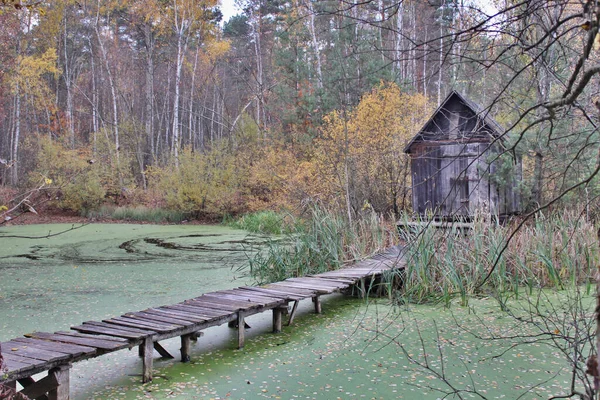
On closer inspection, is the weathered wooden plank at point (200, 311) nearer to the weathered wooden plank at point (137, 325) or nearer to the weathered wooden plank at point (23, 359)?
the weathered wooden plank at point (137, 325)

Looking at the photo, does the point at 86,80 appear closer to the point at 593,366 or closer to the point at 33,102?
the point at 33,102

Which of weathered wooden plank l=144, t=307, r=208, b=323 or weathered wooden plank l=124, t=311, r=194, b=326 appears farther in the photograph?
weathered wooden plank l=144, t=307, r=208, b=323

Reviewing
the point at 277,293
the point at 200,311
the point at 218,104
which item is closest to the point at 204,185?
the point at 218,104

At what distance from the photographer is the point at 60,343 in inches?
142

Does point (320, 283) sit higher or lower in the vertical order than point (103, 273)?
higher

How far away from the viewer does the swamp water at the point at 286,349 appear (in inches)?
139

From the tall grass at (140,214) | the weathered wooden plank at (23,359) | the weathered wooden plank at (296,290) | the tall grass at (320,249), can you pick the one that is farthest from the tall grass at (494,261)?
the tall grass at (140,214)

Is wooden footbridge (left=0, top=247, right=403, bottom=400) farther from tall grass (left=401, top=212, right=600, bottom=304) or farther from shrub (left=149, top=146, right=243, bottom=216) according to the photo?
shrub (left=149, top=146, right=243, bottom=216)

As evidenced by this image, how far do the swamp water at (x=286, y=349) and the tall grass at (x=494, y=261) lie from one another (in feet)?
0.97

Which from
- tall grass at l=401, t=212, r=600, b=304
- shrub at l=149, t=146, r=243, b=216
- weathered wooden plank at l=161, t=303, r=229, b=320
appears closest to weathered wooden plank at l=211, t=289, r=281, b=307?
weathered wooden plank at l=161, t=303, r=229, b=320

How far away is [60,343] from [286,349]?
1717 mm

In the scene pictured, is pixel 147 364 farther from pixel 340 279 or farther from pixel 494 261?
pixel 494 261

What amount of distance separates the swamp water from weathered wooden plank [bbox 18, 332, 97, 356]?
31cm

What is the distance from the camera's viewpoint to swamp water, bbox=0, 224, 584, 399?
3527mm
